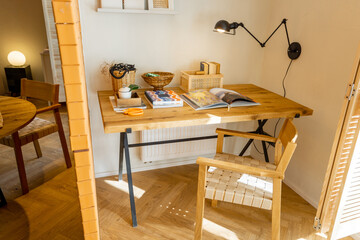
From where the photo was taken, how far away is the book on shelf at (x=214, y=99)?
74.5 inches

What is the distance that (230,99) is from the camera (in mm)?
1918

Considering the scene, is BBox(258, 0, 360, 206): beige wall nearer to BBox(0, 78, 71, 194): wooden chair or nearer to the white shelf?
the white shelf

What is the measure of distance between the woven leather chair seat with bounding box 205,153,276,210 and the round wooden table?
1.28 meters

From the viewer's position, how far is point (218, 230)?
194 centimetres

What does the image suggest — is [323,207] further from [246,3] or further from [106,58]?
[106,58]

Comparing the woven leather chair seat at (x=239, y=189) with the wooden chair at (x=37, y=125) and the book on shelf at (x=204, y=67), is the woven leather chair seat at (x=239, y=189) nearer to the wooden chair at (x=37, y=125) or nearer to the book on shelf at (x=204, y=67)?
the book on shelf at (x=204, y=67)

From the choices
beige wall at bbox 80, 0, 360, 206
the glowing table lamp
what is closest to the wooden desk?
beige wall at bbox 80, 0, 360, 206

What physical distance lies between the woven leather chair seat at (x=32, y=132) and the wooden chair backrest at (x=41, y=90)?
22 centimetres

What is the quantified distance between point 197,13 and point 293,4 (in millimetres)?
773

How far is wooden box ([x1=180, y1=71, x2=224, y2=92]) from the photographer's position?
2176mm

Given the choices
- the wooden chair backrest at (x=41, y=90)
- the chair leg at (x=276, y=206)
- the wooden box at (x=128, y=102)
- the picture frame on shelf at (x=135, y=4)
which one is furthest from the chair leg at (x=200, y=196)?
the wooden chair backrest at (x=41, y=90)

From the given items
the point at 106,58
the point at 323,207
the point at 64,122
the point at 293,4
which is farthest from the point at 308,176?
the point at 64,122

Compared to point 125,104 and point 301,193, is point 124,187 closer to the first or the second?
point 125,104

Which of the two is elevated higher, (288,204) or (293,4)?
(293,4)
